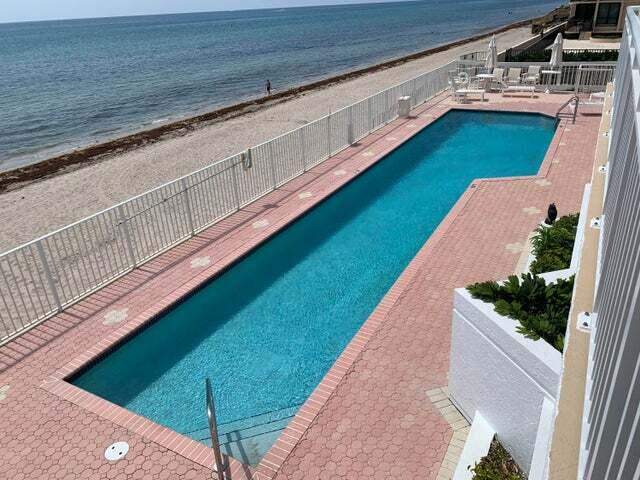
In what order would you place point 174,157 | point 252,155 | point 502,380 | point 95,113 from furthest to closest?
point 95,113
point 174,157
point 252,155
point 502,380

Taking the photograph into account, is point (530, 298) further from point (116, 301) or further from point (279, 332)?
point (116, 301)

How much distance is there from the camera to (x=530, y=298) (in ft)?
15.7

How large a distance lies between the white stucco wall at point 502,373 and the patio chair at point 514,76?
19780mm

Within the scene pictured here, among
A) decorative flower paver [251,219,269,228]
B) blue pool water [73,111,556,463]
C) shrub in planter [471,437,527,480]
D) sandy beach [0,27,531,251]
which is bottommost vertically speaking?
sandy beach [0,27,531,251]

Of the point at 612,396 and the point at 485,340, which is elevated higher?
the point at 612,396

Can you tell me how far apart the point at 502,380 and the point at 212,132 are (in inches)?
869

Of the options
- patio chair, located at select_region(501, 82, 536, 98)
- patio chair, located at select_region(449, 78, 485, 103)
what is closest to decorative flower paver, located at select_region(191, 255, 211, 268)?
patio chair, located at select_region(449, 78, 485, 103)

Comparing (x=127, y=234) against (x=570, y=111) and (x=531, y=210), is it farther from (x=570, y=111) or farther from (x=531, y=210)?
(x=570, y=111)

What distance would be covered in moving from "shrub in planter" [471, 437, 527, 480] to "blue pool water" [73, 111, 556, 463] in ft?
7.75

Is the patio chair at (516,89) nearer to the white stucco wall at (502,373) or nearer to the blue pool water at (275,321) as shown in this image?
the blue pool water at (275,321)

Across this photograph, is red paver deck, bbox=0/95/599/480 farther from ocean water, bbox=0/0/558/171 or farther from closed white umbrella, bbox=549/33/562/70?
ocean water, bbox=0/0/558/171

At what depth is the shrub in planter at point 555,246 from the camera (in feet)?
20.8

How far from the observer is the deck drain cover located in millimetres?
5180

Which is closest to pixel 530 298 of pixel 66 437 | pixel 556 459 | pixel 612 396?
pixel 556 459
